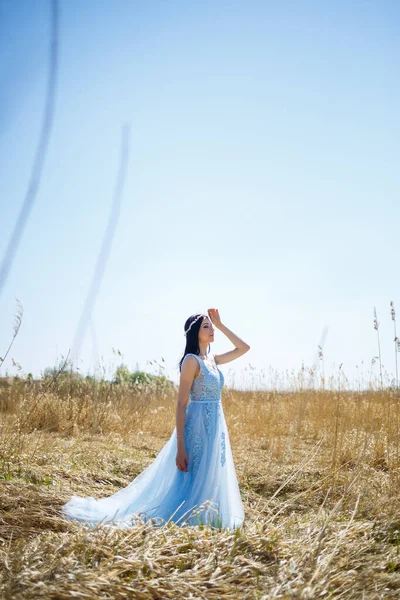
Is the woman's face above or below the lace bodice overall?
above

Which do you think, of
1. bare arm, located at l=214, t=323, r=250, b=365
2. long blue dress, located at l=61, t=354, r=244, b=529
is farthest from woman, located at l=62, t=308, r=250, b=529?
bare arm, located at l=214, t=323, r=250, b=365

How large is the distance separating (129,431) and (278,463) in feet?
7.45

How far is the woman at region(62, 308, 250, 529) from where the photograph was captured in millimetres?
3879

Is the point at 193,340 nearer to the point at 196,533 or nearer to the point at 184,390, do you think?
the point at 184,390

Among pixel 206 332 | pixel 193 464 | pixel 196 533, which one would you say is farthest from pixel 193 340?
pixel 196 533

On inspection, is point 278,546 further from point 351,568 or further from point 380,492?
point 380,492

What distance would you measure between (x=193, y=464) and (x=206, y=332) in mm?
957

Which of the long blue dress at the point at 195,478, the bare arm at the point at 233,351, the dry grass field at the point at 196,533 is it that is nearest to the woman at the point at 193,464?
the long blue dress at the point at 195,478

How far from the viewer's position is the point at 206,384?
404 cm

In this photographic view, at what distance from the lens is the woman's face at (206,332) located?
411 cm

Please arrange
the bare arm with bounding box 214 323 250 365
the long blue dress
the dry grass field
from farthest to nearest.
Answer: the bare arm with bounding box 214 323 250 365 → the long blue dress → the dry grass field

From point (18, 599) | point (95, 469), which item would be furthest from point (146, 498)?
point (18, 599)

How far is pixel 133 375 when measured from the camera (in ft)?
54.2

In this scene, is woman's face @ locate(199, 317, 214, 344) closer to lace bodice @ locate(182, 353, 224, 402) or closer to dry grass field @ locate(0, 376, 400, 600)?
lace bodice @ locate(182, 353, 224, 402)
